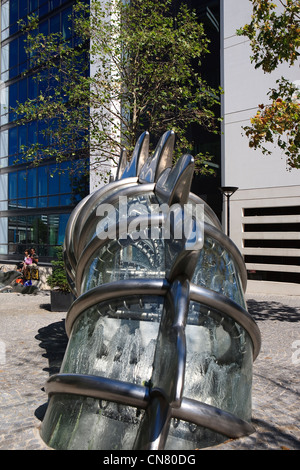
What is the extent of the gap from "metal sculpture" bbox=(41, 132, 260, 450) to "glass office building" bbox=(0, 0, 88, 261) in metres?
19.8

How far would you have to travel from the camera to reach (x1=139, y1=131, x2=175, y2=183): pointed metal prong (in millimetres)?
4906

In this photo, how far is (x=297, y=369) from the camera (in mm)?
7133

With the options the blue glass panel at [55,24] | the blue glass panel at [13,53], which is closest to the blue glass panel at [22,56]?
the blue glass panel at [13,53]

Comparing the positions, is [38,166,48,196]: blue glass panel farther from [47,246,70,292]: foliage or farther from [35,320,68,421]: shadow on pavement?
[35,320,68,421]: shadow on pavement

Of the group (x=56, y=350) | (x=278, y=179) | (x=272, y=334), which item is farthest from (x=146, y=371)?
(x=278, y=179)

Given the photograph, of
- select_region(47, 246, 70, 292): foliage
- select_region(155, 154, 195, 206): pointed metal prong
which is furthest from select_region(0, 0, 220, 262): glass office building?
select_region(155, 154, 195, 206): pointed metal prong

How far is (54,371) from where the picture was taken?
22.5 feet

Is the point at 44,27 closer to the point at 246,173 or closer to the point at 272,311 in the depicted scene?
the point at 246,173

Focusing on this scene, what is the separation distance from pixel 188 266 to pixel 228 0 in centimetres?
1867

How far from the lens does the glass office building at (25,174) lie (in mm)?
25406
